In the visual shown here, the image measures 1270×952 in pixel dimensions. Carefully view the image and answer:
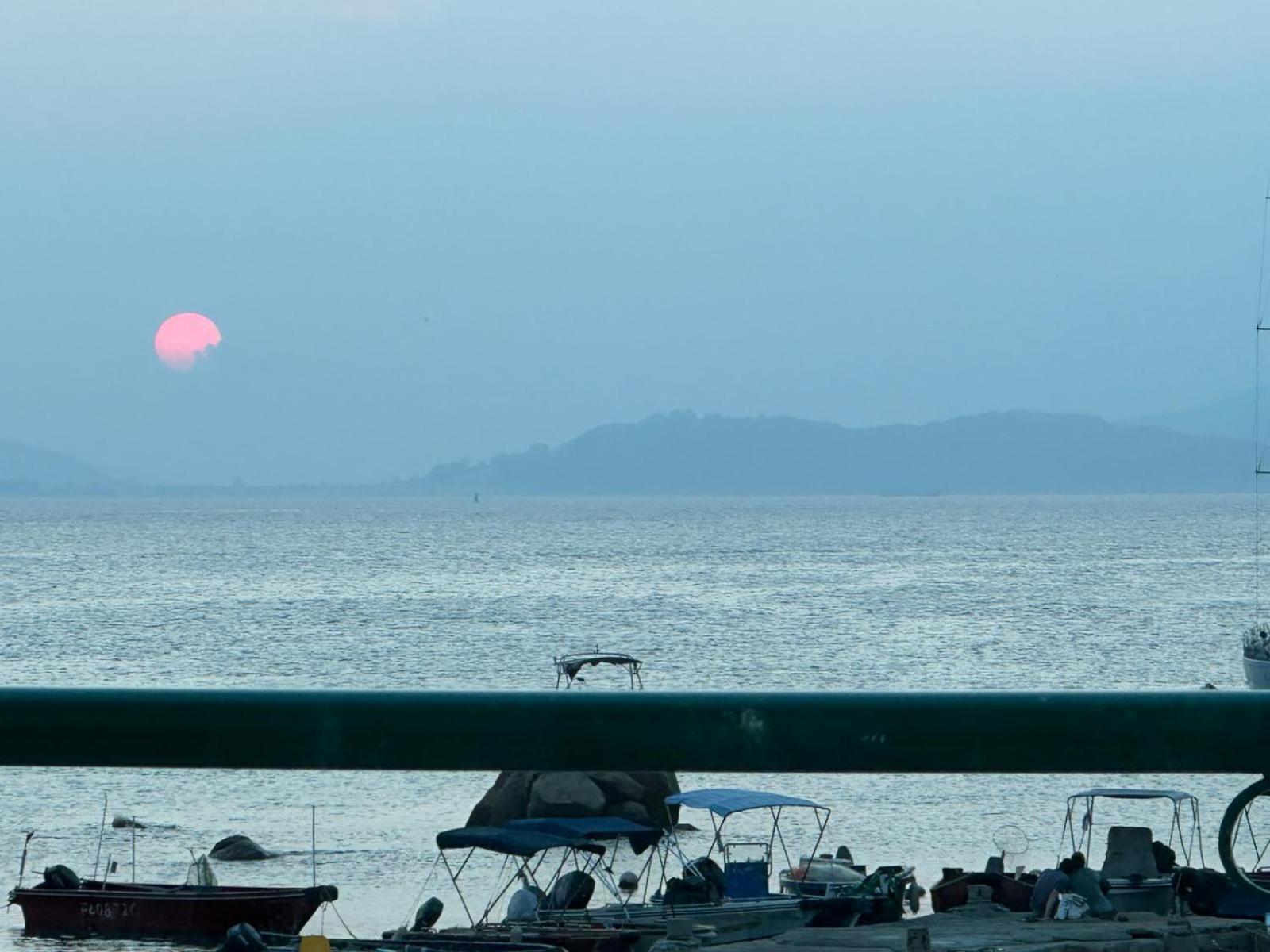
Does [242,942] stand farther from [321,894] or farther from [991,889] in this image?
[991,889]

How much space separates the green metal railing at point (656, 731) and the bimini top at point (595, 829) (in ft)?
91.0

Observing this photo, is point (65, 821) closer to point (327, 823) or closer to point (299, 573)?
point (327, 823)

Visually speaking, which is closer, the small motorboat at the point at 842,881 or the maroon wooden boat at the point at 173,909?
the small motorboat at the point at 842,881

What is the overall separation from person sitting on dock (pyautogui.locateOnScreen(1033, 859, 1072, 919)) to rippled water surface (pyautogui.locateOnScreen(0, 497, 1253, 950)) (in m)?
4.95

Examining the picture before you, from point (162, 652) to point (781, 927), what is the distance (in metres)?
56.6

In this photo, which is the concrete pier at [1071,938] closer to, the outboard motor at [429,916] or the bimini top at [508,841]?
the bimini top at [508,841]

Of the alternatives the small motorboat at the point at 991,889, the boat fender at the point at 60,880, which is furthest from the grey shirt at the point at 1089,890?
the boat fender at the point at 60,880

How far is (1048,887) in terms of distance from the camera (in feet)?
82.3

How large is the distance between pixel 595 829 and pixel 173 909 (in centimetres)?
718

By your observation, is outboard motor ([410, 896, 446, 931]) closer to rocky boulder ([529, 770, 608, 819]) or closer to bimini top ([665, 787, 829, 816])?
rocky boulder ([529, 770, 608, 819])

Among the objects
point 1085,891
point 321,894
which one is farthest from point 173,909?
point 1085,891

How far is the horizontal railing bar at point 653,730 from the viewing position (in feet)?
5.31

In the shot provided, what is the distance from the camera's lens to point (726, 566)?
481ft

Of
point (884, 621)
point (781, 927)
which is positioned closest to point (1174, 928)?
point (781, 927)
